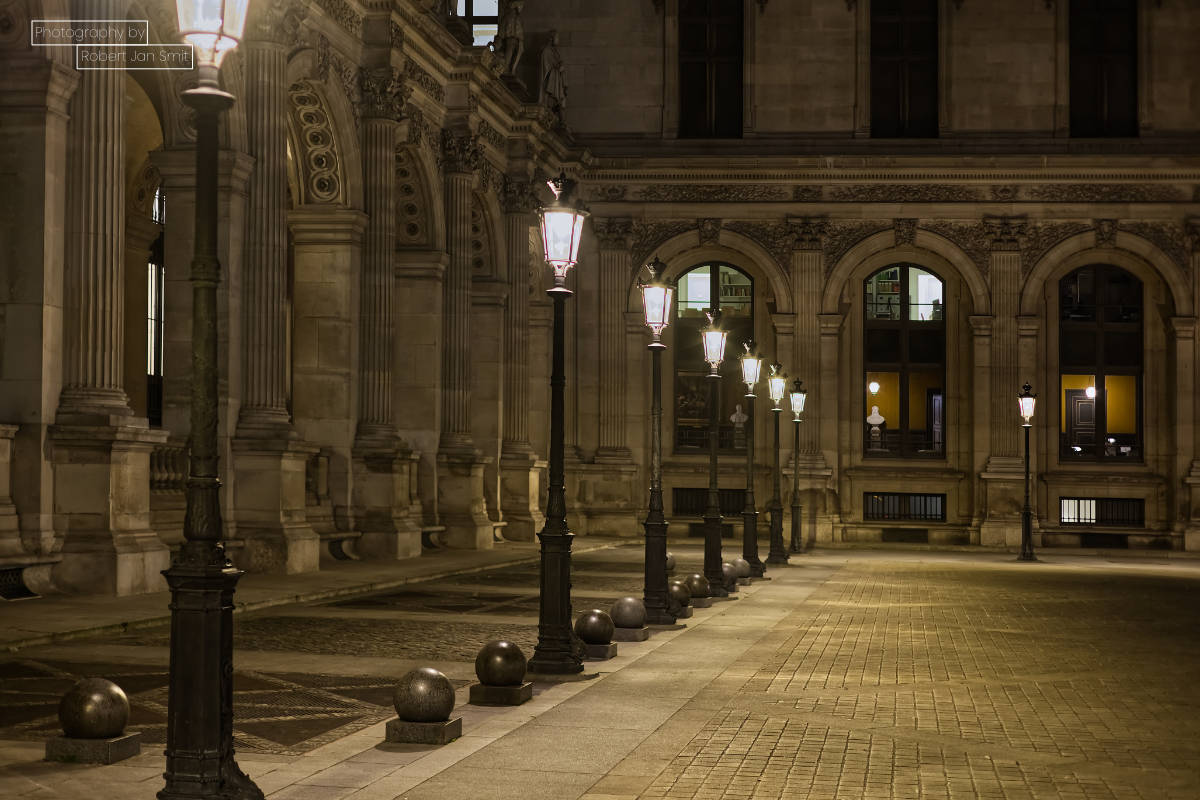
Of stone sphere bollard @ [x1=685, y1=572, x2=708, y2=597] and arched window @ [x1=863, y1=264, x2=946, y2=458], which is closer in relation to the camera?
stone sphere bollard @ [x1=685, y1=572, x2=708, y2=597]

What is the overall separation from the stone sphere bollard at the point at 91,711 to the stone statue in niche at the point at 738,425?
42.8m

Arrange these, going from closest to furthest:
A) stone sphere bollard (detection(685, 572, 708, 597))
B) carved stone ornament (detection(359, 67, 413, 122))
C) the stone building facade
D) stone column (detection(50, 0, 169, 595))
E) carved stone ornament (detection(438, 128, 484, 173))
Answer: stone column (detection(50, 0, 169, 595)), stone sphere bollard (detection(685, 572, 708, 597)), carved stone ornament (detection(359, 67, 413, 122)), carved stone ornament (detection(438, 128, 484, 173)), the stone building facade

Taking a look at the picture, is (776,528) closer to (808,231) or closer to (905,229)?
(808,231)

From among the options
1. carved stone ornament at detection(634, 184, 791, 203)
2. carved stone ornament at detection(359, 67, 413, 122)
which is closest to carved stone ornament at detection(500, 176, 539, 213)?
carved stone ornament at detection(634, 184, 791, 203)

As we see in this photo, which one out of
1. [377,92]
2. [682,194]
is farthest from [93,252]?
[682,194]

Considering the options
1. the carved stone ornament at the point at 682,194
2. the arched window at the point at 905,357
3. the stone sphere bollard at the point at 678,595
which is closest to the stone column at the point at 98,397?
the stone sphere bollard at the point at 678,595

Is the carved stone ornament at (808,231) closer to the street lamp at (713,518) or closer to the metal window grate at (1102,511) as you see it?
the metal window grate at (1102,511)

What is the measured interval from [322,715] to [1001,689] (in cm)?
636

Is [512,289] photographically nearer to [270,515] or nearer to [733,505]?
[733,505]

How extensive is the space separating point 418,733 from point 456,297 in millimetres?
28728

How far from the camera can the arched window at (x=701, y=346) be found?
175 ft

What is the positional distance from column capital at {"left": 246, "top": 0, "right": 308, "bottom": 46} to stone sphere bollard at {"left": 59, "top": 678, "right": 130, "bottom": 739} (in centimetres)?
1853

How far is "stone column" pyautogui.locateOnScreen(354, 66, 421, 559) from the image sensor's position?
110 ft

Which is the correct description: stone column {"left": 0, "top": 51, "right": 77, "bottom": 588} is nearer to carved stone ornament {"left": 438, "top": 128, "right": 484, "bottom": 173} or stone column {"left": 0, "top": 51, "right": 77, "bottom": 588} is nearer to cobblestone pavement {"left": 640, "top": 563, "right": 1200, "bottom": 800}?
cobblestone pavement {"left": 640, "top": 563, "right": 1200, "bottom": 800}
